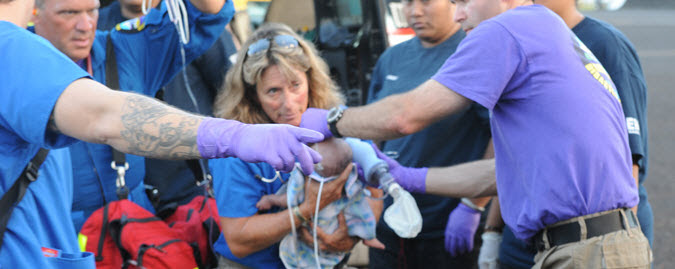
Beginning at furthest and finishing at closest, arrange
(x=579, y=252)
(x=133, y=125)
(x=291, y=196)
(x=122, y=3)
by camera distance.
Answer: (x=122, y=3) < (x=291, y=196) < (x=579, y=252) < (x=133, y=125)

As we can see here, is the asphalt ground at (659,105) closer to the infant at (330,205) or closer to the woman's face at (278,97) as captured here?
the infant at (330,205)

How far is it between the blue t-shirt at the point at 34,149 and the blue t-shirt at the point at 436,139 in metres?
1.50

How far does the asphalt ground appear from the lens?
16.9ft

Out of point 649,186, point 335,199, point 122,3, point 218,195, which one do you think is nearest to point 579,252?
point 335,199

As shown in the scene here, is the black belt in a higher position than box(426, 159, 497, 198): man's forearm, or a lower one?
higher

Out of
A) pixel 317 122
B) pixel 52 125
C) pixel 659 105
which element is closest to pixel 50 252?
pixel 52 125

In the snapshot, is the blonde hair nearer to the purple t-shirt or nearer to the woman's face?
the woman's face

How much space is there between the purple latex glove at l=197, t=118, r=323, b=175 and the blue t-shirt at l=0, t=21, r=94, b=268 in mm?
312

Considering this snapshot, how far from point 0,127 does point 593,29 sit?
2012 mm

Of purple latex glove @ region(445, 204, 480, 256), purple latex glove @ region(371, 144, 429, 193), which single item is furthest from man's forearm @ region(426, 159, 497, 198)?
purple latex glove @ region(445, 204, 480, 256)

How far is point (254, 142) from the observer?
4.06 feet

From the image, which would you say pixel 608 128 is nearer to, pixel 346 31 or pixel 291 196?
pixel 291 196

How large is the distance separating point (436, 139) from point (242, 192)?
1002 mm

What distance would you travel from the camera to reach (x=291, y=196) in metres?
2.10
